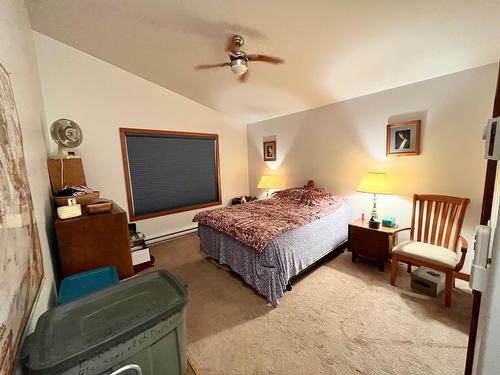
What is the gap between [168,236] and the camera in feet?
12.3

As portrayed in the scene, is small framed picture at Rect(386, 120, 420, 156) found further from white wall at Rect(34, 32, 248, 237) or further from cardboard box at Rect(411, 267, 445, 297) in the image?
white wall at Rect(34, 32, 248, 237)

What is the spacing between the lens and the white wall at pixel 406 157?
2.12 m

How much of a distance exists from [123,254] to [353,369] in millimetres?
1930

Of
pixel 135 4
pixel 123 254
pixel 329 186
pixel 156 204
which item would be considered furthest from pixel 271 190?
pixel 135 4

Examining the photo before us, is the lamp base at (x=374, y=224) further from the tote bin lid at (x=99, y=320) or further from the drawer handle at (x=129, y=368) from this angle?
the drawer handle at (x=129, y=368)

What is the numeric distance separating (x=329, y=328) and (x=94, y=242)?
80.8 inches

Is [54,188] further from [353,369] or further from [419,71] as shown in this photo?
[419,71]

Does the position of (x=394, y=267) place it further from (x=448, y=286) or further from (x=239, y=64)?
(x=239, y=64)

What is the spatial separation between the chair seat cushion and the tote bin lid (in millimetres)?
2225

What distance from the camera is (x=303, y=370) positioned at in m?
1.39

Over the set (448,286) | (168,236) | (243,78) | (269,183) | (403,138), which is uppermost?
(243,78)

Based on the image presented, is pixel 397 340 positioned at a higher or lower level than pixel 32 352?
lower

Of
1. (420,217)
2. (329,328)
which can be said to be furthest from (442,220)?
(329,328)

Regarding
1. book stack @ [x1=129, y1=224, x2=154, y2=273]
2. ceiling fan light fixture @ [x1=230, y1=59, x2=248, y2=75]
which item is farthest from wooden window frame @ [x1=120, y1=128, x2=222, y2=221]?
ceiling fan light fixture @ [x1=230, y1=59, x2=248, y2=75]
